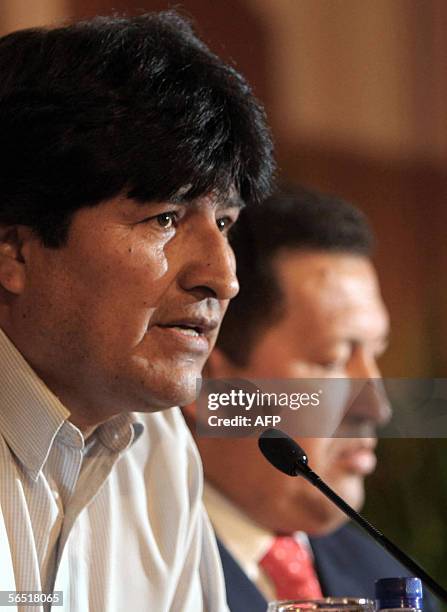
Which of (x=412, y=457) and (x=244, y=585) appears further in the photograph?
(x=412, y=457)

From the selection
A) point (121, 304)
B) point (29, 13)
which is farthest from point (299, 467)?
point (29, 13)

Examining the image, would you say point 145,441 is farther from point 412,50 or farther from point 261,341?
point 412,50

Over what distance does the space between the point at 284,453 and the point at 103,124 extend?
472 millimetres

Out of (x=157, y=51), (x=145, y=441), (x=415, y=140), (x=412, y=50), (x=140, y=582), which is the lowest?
(x=140, y=582)

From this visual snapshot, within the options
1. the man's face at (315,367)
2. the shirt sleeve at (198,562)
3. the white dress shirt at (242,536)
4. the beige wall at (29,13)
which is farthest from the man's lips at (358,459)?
the beige wall at (29,13)

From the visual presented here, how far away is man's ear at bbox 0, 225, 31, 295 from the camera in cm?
136

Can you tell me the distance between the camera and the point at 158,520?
1479 millimetres

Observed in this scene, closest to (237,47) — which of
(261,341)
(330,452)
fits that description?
(261,341)

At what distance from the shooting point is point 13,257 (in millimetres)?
1374

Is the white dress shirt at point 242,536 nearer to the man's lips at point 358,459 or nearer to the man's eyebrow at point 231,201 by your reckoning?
the man's lips at point 358,459

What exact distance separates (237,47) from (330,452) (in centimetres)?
72

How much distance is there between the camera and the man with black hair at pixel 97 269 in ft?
4.36

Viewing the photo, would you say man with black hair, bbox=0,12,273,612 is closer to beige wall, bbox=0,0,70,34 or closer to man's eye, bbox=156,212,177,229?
man's eye, bbox=156,212,177,229

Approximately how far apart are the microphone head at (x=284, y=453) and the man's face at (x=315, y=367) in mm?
327
